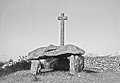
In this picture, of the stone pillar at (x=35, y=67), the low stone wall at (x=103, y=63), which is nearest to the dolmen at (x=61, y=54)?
the stone pillar at (x=35, y=67)

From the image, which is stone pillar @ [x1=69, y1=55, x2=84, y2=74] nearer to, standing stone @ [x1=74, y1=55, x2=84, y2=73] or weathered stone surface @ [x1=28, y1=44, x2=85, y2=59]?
standing stone @ [x1=74, y1=55, x2=84, y2=73]

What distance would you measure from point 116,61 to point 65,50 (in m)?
8.67

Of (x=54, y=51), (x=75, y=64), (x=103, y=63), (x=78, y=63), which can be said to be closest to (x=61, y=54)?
(x=54, y=51)

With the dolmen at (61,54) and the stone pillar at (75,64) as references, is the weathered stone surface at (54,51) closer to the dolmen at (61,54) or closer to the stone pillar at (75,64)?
the dolmen at (61,54)

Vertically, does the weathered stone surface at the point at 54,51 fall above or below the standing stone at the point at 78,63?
above

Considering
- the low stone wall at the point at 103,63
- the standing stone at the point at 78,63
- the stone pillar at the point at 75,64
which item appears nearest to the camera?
the stone pillar at the point at 75,64

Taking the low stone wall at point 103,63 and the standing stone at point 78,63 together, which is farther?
the low stone wall at point 103,63

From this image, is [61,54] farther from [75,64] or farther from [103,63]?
[103,63]

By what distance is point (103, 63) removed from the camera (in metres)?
22.0

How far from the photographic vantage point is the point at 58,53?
14.6 metres

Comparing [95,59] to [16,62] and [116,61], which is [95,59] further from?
[16,62]

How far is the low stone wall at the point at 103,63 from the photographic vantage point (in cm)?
2123

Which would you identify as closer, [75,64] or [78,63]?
[75,64]

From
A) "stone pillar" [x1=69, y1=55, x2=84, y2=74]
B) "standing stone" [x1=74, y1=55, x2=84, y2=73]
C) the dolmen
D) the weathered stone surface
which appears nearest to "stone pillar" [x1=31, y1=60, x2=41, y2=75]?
the dolmen
